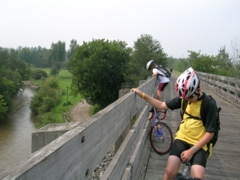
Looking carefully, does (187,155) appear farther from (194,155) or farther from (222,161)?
(222,161)

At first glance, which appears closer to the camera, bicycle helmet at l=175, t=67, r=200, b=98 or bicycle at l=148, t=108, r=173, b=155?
bicycle helmet at l=175, t=67, r=200, b=98

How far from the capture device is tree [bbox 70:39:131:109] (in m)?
37.9

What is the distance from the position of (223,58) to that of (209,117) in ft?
151

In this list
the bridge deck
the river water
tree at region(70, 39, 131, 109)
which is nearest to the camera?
the bridge deck

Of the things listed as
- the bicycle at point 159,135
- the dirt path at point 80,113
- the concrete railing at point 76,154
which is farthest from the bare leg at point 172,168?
the dirt path at point 80,113

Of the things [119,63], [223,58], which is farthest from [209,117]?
[223,58]

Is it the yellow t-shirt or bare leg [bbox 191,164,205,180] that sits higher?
the yellow t-shirt

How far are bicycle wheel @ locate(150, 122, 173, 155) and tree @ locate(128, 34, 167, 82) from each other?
31469mm

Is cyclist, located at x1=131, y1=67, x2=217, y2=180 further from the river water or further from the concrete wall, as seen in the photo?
the river water

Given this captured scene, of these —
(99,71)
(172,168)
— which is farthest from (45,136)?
(99,71)

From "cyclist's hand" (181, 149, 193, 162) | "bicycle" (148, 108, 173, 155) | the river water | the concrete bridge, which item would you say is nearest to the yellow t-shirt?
"cyclist's hand" (181, 149, 193, 162)

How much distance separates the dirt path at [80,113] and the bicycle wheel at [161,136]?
34751 millimetres

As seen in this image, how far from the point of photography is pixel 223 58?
4469cm

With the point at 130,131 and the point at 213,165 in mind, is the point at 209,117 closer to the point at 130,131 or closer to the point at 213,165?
Result: the point at 130,131
